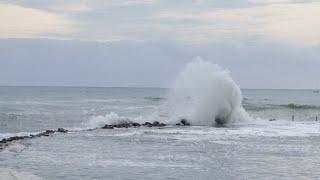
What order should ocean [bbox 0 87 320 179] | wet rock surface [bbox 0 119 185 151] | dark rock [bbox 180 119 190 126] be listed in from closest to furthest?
ocean [bbox 0 87 320 179], wet rock surface [bbox 0 119 185 151], dark rock [bbox 180 119 190 126]

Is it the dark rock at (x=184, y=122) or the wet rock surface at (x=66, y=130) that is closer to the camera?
the wet rock surface at (x=66, y=130)

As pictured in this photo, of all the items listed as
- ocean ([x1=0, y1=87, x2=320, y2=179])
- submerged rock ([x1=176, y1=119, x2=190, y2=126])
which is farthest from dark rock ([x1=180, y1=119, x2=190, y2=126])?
ocean ([x1=0, y1=87, x2=320, y2=179])

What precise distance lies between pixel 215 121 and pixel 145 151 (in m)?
28.1

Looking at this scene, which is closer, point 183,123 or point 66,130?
point 66,130

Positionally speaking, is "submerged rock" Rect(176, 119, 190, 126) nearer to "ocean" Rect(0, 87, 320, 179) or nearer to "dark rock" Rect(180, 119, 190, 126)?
"dark rock" Rect(180, 119, 190, 126)

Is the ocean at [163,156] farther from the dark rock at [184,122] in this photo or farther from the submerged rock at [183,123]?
the dark rock at [184,122]

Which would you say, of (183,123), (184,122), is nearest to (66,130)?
(183,123)

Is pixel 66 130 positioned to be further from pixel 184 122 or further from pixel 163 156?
A: pixel 163 156

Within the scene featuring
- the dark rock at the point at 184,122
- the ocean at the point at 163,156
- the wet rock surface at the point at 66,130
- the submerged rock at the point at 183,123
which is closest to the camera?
the ocean at the point at 163,156

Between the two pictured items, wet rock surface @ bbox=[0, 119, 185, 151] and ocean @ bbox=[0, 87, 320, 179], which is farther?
wet rock surface @ bbox=[0, 119, 185, 151]

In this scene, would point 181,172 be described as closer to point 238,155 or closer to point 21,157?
point 238,155

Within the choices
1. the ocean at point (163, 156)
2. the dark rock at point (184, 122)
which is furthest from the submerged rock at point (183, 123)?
the ocean at point (163, 156)

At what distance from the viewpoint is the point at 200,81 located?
207 feet

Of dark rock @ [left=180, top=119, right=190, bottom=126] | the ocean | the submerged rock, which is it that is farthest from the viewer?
dark rock @ [left=180, top=119, right=190, bottom=126]
